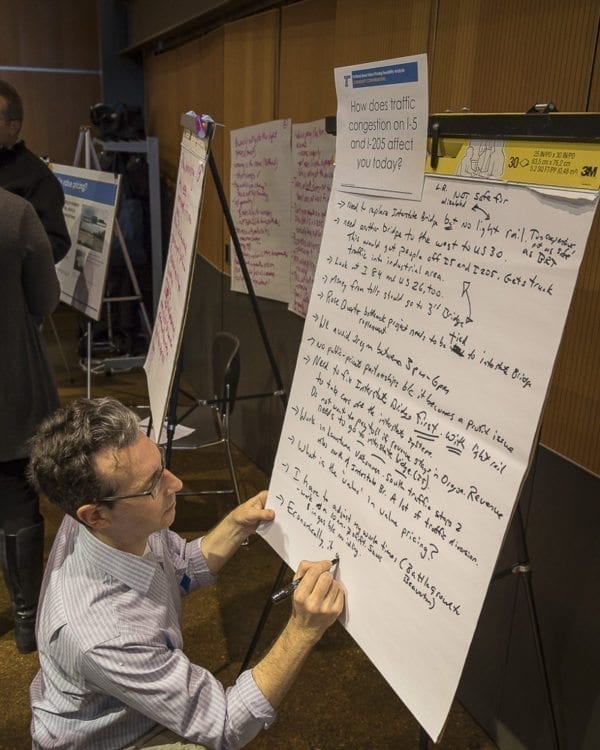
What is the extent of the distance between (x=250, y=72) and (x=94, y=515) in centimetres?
254

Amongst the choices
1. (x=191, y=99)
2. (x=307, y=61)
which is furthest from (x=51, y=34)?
(x=307, y=61)

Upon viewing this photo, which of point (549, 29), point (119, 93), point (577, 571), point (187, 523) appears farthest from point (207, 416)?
point (119, 93)

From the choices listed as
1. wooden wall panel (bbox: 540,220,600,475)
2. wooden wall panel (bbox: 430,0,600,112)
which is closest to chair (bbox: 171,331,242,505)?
wooden wall panel (bbox: 430,0,600,112)

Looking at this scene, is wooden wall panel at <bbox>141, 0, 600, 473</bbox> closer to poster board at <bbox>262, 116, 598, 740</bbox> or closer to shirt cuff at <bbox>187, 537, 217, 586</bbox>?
poster board at <bbox>262, 116, 598, 740</bbox>

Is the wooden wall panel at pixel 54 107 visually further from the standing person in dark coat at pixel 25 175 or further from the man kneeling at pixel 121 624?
the man kneeling at pixel 121 624

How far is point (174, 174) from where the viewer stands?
4.73m

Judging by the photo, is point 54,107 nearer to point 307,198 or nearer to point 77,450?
point 307,198

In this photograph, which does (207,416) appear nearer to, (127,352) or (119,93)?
(127,352)

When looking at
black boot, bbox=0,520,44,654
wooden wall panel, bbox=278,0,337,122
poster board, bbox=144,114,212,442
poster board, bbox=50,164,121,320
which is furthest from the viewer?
poster board, bbox=50,164,121,320

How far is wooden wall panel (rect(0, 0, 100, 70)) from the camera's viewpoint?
18.5ft

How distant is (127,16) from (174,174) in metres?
1.72

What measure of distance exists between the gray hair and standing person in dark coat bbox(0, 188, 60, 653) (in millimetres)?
924

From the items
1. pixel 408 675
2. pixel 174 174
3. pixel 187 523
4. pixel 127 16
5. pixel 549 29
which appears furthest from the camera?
pixel 127 16

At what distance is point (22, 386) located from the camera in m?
2.07
